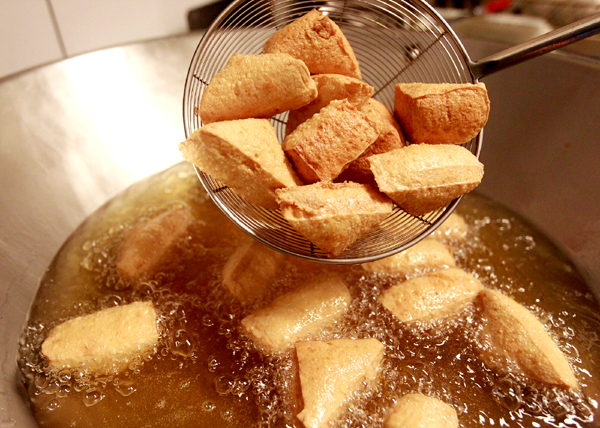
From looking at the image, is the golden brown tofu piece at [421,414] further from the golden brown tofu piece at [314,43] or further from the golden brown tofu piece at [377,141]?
the golden brown tofu piece at [314,43]

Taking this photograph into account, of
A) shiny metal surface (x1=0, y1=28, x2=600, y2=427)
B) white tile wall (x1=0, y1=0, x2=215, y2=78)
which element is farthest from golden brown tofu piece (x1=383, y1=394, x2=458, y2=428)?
white tile wall (x1=0, y1=0, x2=215, y2=78)

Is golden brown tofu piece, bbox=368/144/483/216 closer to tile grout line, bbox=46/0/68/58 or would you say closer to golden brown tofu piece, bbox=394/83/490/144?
golden brown tofu piece, bbox=394/83/490/144

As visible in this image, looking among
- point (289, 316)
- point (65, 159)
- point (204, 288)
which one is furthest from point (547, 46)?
point (65, 159)

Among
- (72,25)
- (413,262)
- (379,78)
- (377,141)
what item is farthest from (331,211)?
(72,25)

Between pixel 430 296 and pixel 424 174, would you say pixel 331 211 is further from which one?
pixel 430 296

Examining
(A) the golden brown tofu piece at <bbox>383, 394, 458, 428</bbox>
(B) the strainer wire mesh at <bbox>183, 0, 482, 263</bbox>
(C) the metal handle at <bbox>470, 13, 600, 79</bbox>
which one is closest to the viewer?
(A) the golden brown tofu piece at <bbox>383, 394, 458, 428</bbox>

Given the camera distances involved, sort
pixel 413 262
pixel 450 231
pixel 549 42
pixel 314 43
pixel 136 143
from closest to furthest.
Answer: pixel 549 42 → pixel 314 43 → pixel 413 262 → pixel 450 231 → pixel 136 143

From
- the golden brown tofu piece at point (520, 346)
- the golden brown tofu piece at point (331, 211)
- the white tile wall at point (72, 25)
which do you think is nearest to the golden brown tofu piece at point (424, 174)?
the golden brown tofu piece at point (331, 211)
